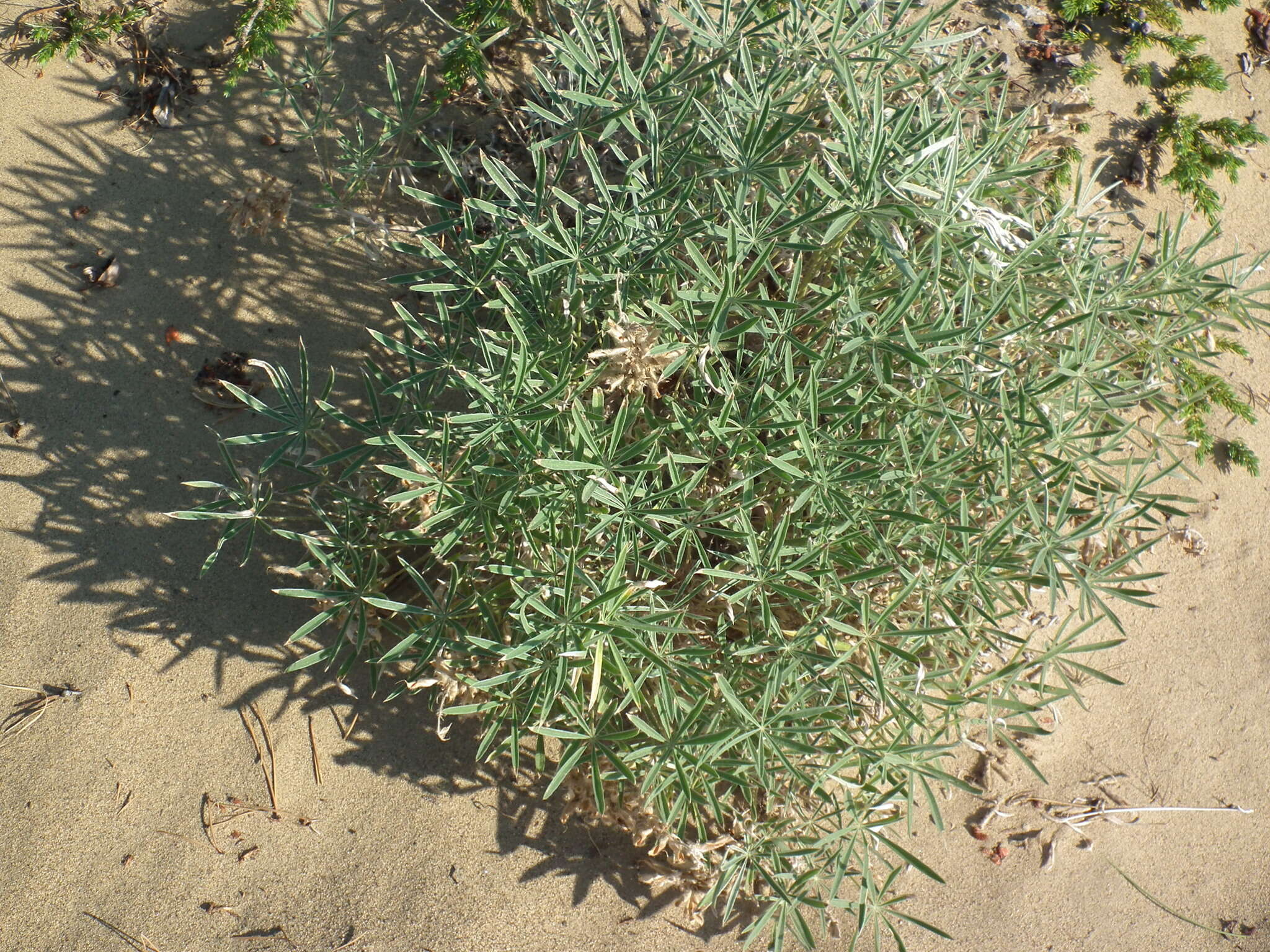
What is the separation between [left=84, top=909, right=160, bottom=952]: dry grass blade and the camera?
1.94 meters

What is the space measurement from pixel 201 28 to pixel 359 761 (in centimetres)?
194

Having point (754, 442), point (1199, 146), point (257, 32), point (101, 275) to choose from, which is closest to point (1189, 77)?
point (1199, 146)

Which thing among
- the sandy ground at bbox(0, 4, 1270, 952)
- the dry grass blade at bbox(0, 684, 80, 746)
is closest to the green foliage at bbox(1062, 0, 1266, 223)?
the sandy ground at bbox(0, 4, 1270, 952)

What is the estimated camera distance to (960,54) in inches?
80.4

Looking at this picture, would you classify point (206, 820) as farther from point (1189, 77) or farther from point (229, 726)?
point (1189, 77)

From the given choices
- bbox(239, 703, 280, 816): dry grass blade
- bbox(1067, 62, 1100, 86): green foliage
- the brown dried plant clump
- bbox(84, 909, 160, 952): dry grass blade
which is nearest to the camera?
bbox(84, 909, 160, 952): dry grass blade

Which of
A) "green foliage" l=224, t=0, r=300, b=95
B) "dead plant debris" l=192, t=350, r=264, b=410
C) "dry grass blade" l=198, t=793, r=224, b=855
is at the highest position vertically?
"green foliage" l=224, t=0, r=300, b=95

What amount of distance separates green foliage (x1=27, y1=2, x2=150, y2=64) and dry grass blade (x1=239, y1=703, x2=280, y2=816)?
5.68 feet

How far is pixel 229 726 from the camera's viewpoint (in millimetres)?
2070

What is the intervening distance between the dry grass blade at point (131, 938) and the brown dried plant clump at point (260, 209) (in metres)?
1.63

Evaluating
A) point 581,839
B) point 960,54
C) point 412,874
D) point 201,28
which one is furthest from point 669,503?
point 201,28

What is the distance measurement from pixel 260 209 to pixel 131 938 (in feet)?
5.64

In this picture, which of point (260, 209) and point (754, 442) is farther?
point (260, 209)

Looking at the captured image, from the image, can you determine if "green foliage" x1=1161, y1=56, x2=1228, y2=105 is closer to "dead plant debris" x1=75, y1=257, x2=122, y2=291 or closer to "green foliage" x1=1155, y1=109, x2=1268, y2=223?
"green foliage" x1=1155, y1=109, x2=1268, y2=223
